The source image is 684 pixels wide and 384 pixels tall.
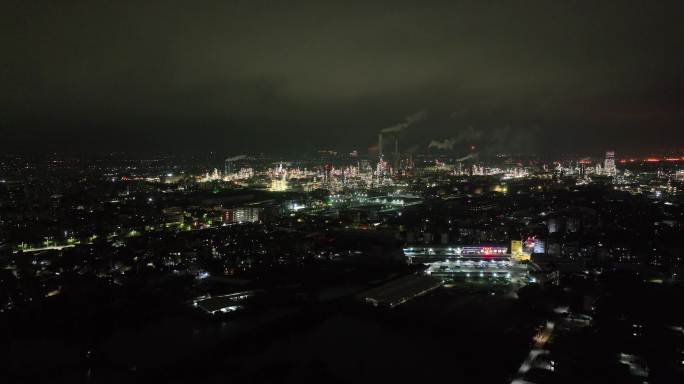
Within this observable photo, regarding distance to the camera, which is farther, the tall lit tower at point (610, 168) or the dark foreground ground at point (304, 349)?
the tall lit tower at point (610, 168)

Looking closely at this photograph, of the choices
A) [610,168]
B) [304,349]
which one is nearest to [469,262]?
[304,349]

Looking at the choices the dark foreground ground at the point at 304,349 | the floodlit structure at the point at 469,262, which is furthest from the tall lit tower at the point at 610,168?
the dark foreground ground at the point at 304,349

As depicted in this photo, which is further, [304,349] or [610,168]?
[610,168]

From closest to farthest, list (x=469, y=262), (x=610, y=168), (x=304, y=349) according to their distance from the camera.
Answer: (x=304, y=349) < (x=469, y=262) < (x=610, y=168)

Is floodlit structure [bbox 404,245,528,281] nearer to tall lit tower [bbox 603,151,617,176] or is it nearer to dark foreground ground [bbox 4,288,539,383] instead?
dark foreground ground [bbox 4,288,539,383]

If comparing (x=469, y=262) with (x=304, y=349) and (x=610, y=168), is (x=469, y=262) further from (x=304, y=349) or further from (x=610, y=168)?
(x=610, y=168)

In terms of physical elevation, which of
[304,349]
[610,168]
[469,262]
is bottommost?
[304,349]

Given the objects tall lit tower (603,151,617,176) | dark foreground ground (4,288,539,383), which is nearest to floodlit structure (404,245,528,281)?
dark foreground ground (4,288,539,383)

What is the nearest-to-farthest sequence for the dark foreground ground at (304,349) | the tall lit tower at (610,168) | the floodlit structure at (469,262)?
1. the dark foreground ground at (304,349)
2. the floodlit structure at (469,262)
3. the tall lit tower at (610,168)

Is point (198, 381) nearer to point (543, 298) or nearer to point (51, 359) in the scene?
point (51, 359)

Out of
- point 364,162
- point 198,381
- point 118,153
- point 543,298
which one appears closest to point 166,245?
point 198,381

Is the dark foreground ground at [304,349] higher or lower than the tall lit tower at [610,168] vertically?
lower

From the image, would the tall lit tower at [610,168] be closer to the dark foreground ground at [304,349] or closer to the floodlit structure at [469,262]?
the floodlit structure at [469,262]
